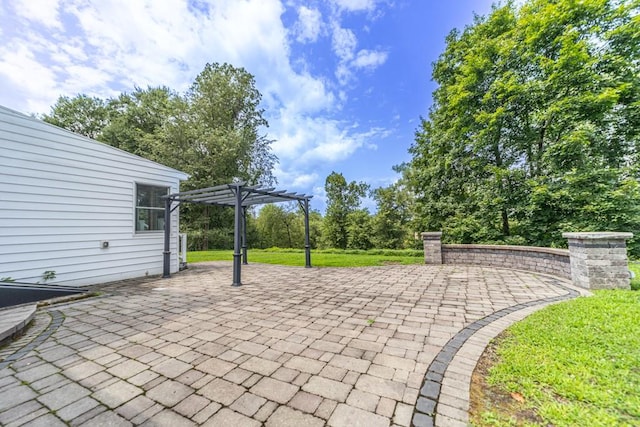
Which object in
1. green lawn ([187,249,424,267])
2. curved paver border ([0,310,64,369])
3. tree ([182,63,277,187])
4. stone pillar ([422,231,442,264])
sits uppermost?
tree ([182,63,277,187])

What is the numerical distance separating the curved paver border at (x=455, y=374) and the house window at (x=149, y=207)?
7067 mm

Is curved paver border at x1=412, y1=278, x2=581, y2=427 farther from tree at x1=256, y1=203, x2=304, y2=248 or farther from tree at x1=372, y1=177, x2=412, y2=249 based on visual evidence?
tree at x1=256, y1=203, x2=304, y2=248

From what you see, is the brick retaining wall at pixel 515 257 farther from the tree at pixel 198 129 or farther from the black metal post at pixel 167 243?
the tree at pixel 198 129

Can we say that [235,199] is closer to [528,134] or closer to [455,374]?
[455,374]

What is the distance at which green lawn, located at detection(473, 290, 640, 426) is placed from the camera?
4.65 ft

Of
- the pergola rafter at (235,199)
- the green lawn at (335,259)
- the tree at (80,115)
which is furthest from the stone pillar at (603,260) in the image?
the tree at (80,115)

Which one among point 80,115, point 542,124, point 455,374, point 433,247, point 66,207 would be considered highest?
point 80,115

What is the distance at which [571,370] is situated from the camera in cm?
182

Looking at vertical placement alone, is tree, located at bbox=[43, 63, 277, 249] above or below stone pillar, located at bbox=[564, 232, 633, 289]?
above

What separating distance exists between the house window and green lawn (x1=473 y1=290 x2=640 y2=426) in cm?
746

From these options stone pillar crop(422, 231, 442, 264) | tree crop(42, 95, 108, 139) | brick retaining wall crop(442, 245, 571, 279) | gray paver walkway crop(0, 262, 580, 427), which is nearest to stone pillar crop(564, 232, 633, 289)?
gray paver walkway crop(0, 262, 580, 427)

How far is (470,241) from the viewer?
9.53 metres

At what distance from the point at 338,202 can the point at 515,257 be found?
16703 millimetres

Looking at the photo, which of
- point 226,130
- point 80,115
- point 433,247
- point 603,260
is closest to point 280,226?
point 226,130
